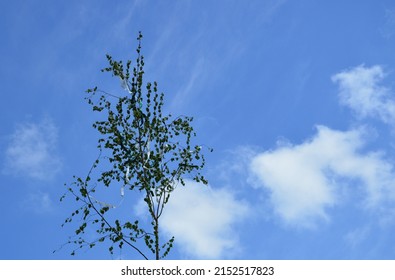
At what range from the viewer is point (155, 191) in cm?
1734

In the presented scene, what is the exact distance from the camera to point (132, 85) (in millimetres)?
18516

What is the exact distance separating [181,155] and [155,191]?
5.51 feet

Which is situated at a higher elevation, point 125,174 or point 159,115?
point 159,115

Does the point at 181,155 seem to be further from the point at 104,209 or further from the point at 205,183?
the point at 104,209

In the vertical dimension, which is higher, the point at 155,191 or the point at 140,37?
the point at 140,37
